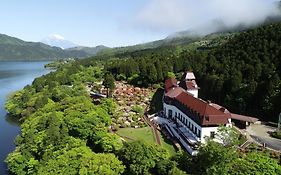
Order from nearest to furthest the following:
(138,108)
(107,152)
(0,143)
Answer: (107,152), (0,143), (138,108)

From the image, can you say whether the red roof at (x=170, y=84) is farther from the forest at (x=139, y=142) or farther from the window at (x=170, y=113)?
the window at (x=170, y=113)

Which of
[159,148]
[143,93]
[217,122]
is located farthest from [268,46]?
[159,148]

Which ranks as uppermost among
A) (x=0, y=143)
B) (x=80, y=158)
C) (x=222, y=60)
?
(x=222, y=60)

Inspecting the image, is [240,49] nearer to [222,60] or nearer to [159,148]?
[222,60]

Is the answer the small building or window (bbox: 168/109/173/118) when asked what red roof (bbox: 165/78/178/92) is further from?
window (bbox: 168/109/173/118)

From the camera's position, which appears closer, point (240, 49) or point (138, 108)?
point (138, 108)

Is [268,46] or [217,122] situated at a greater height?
[268,46]

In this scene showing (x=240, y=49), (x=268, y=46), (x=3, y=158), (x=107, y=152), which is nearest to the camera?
(x=107, y=152)
